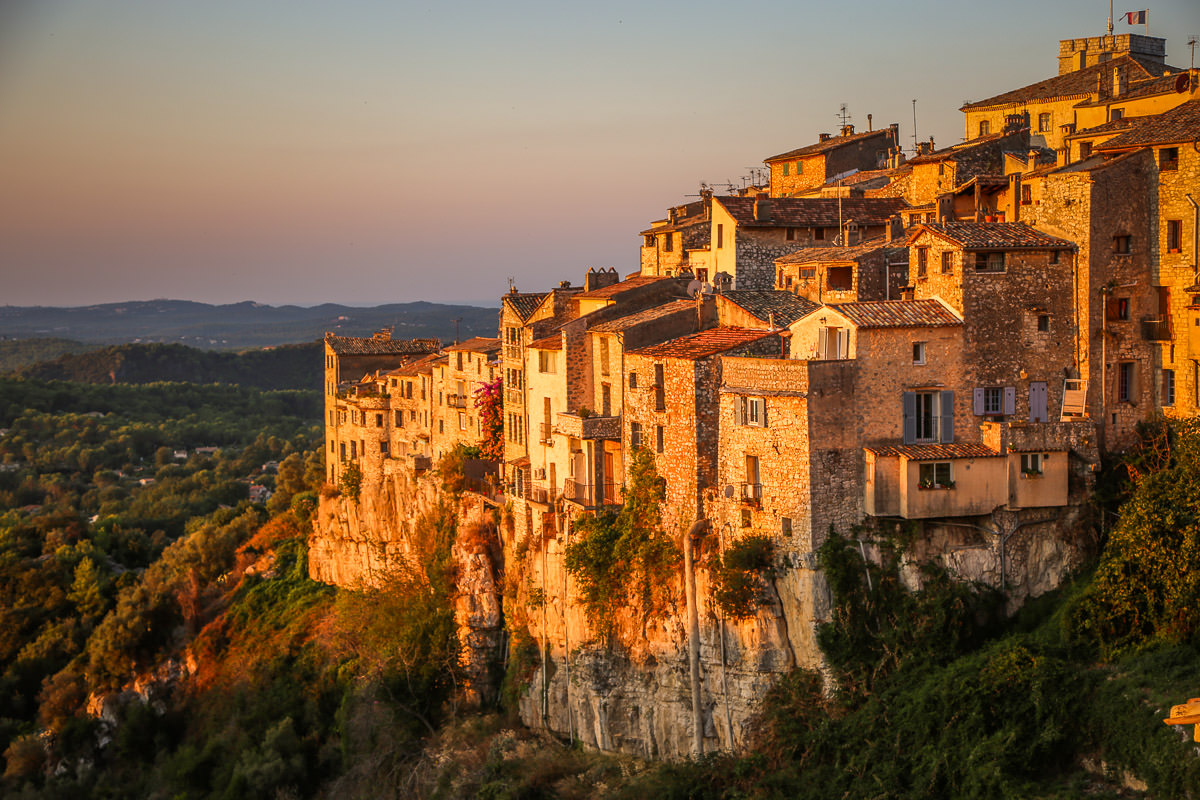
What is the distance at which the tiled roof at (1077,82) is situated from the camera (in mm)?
51625

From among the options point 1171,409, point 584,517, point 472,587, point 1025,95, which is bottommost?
point 472,587

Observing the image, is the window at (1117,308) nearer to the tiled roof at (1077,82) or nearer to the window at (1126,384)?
the window at (1126,384)

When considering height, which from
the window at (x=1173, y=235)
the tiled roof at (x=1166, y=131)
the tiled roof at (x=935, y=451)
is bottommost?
the tiled roof at (x=935, y=451)

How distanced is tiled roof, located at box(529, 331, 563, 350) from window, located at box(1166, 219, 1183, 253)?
18.7 m

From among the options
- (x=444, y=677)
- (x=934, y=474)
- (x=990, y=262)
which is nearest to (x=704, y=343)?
(x=934, y=474)

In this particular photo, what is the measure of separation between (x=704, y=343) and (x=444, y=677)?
56.8 feet

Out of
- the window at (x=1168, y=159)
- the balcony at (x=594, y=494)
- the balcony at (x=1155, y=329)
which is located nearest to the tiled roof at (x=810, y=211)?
the balcony at (x=594, y=494)

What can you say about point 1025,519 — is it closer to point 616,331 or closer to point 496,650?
point 616,331

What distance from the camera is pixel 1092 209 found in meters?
33.8

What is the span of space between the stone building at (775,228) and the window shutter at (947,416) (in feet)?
42.8

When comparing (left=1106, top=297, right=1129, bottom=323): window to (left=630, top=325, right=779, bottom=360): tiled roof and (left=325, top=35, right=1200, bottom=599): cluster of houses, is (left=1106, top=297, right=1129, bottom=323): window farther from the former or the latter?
(left=630, top=325, right=779, bottom=360): tiled roof

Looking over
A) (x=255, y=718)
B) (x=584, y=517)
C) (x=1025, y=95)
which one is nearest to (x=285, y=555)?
(x=255, y=718)

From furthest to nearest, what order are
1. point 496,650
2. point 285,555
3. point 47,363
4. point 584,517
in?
1. point 47,363
2. point 285,555
3. point 496,650
4. point 584,517

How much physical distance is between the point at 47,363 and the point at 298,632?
127 m
